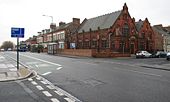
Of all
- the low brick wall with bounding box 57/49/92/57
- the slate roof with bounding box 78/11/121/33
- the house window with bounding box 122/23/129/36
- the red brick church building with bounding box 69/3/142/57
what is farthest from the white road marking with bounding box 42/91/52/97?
the house window with bounding box 122/23/129/36

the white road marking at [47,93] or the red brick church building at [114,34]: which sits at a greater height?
the red brick church building at [114,34]

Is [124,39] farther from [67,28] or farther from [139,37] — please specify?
[67,28]

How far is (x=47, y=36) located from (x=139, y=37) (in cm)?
4386

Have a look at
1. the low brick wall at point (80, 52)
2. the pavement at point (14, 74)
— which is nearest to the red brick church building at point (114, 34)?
the low brick wall at point (80, 52)

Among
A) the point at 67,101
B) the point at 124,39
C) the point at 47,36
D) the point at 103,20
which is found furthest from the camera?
the point at 47,36

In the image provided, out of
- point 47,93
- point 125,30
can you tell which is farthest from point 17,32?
point 125,30

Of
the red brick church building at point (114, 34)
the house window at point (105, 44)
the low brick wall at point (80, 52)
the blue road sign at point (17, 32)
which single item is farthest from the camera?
the house window at point (105, 44)

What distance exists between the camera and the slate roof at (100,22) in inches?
2486

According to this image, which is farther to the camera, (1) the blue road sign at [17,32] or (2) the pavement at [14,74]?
(1) the blue road sign at [17,32]

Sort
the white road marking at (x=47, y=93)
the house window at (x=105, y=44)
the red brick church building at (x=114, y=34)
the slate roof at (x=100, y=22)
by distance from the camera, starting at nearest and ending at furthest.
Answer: the white road marking at (x=47, y=93) → the red brick church building at (x=114, y=34) → the house window at (x=105, y=44) → the slate roof at (x=100, y=22)

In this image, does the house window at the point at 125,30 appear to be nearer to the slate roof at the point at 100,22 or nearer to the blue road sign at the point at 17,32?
the slate roof at the point at 100,22

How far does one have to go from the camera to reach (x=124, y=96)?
29.6ft

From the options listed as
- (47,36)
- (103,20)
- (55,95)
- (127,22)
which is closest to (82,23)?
(103,20)

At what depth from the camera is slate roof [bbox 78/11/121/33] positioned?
63.2m
